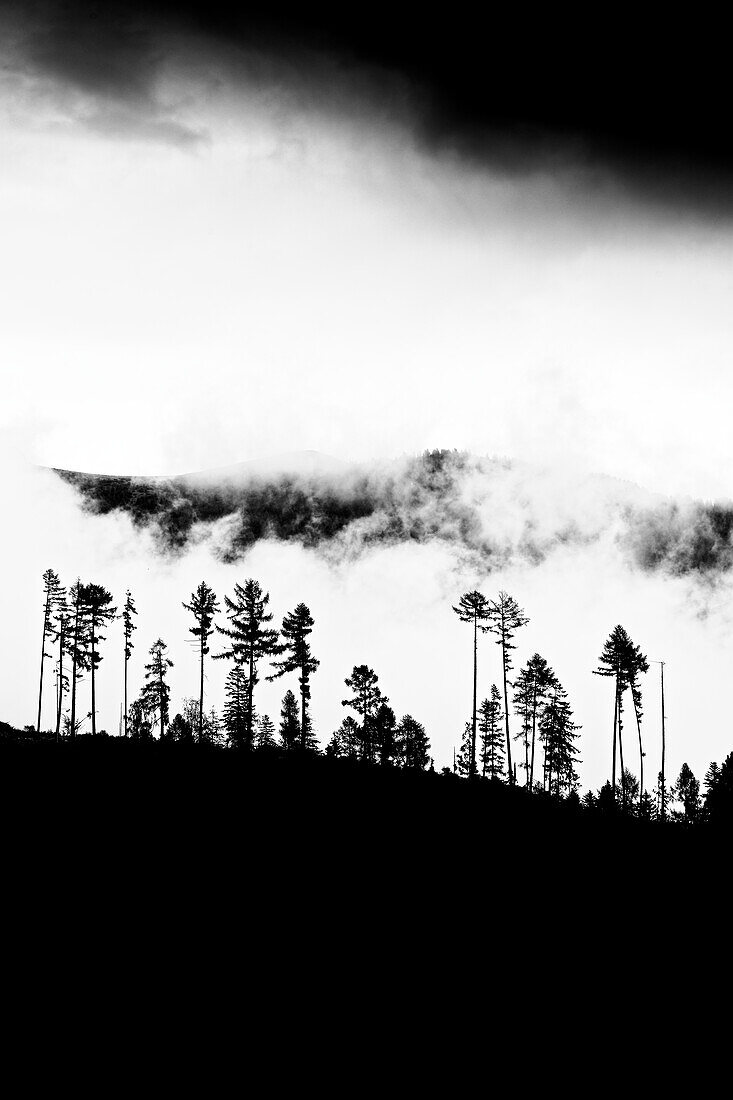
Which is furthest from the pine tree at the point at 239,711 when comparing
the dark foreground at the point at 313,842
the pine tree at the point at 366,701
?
the dark foreground at the point at 313,842

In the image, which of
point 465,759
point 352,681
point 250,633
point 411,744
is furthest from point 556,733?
point 250,633

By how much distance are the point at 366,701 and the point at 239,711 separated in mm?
15549

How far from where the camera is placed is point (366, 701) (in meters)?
62.9

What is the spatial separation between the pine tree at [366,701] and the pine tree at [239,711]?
33.6ft

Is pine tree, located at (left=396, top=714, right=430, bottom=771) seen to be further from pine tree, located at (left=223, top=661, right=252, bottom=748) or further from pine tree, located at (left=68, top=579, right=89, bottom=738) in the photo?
pine tree, located at (left=68, top=579, right=89, bottom=738)

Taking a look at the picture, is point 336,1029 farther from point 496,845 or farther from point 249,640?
→ point 249,640

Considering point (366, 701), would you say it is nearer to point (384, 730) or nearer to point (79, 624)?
point (384, 730)

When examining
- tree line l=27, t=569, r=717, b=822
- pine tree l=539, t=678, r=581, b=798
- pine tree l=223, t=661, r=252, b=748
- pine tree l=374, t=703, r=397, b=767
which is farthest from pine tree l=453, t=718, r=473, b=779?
pine tree l=223, t=661, r=252, b=748

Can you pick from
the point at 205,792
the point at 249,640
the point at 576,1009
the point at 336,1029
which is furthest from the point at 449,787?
the point at 249,640

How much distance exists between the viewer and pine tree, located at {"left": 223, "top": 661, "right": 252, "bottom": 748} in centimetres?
4948

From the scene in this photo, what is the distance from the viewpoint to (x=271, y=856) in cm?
1340

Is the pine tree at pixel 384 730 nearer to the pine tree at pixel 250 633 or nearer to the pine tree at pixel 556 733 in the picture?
the pine tree at pixel 250 633

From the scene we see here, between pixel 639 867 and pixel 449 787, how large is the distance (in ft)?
22.2

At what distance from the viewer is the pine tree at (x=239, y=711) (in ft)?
162
